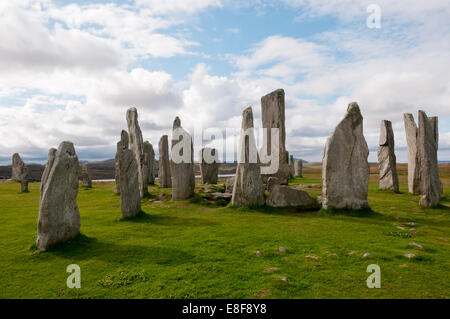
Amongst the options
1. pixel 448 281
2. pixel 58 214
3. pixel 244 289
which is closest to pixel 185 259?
pixel 244 289

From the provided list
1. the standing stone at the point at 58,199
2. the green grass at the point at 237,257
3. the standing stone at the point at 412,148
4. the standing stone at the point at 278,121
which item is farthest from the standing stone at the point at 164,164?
the standing stone at the point at 412,148

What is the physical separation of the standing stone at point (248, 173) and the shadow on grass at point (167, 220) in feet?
9.41

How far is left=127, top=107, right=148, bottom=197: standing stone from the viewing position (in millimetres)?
19719

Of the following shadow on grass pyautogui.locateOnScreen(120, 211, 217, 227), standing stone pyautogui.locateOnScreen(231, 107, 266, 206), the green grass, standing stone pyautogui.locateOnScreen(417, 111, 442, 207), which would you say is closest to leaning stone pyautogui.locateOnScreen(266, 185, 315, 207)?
standing stone pyautogui.locateOnScreen(231, 107, 266, 206)

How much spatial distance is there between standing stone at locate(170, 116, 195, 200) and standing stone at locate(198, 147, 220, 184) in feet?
22.1

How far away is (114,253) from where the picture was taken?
8.98 meters

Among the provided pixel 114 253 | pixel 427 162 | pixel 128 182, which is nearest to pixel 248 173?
pixel 128 182

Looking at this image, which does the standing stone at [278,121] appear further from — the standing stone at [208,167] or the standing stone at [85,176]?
the standing stone at [85,176]

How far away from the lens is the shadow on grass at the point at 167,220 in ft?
42.4

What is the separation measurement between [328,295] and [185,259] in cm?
409

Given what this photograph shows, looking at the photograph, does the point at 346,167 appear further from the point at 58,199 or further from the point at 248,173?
the point at 58,199

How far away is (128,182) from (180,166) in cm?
515

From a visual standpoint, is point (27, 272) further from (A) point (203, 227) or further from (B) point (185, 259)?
(A) point (203, 227)

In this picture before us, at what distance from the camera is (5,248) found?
9750 millimetres
